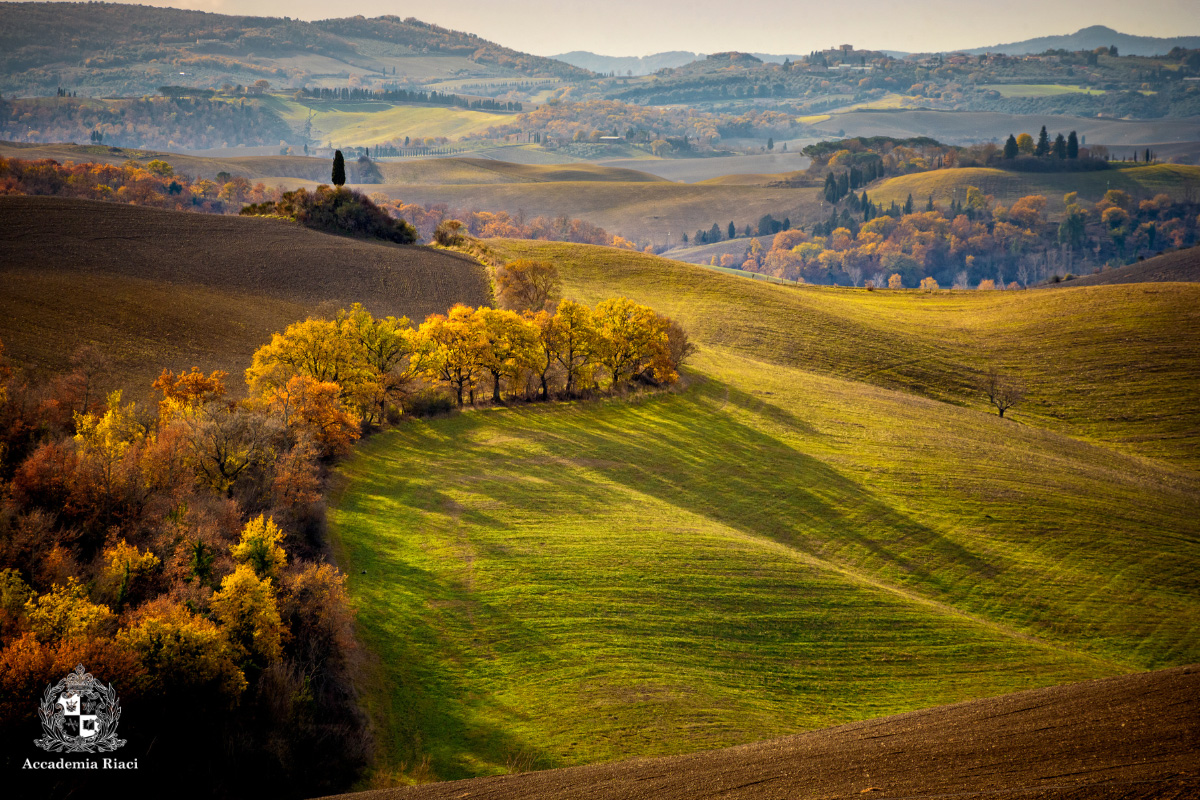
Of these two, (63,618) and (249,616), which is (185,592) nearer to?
(249,616)

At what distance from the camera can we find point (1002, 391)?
8706 cm

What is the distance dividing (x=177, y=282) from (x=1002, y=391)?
90.9 metres

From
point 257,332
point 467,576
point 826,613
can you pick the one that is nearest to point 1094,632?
point 826,613

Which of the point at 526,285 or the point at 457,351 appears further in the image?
the point at 526,285

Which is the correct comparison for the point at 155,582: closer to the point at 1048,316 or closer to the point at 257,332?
the point at 257,332

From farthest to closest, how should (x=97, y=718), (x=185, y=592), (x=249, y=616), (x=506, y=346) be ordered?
(x=506, y=346) < (x=185, y=592) < (x=249, y=616) < (x=97, y=718)

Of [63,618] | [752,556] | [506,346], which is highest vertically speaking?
[506,346]

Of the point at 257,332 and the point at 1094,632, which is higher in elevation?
the point at 257,332

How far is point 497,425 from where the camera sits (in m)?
61.1

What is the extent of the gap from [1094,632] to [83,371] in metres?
66.3

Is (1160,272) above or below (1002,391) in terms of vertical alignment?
above

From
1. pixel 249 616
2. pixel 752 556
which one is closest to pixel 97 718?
pixel 249 616

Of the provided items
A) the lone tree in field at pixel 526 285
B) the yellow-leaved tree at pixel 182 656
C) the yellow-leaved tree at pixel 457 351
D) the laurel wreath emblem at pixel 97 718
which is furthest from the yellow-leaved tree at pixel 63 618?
the lone tree in field at pixel 526 285

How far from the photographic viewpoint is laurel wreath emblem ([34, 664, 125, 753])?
2214 cm
